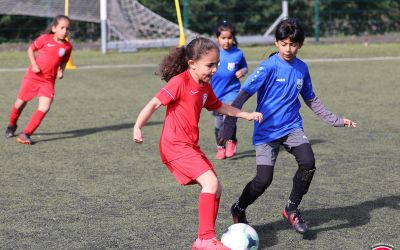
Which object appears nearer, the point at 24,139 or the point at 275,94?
the point at 275,94

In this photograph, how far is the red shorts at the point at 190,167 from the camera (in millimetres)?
5477

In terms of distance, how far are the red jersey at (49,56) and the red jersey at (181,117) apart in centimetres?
539

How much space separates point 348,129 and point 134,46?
11.8 metres

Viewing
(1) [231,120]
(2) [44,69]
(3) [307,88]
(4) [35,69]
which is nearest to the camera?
(3) [307,88]

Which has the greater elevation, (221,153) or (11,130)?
(221,153)

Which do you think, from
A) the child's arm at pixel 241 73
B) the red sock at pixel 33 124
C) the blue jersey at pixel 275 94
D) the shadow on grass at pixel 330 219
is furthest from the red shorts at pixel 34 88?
the blue jersey at pixel 275 94

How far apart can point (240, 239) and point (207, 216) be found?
27 centimetres

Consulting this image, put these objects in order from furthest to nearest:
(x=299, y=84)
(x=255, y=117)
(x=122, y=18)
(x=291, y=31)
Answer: (x=122, y=18) → (x=299, y=84) → (x=291, y=31) → (x=255, y=117)

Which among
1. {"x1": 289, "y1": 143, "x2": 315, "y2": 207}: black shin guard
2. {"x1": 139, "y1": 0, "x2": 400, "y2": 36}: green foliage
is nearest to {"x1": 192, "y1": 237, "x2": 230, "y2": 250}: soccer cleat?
{"x1": 289, "y1": 143, "x2": 315, "y2": 207}: black shin guard

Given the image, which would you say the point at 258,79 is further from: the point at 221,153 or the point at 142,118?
the point at 221,153

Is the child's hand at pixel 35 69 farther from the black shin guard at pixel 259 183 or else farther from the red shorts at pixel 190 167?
the red shorts at pixel 190 167

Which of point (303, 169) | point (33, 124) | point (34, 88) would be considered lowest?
point (33, 124)

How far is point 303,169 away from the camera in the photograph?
6094 mm

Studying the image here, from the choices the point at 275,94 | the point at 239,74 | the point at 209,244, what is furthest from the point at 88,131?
the point at 209,244
